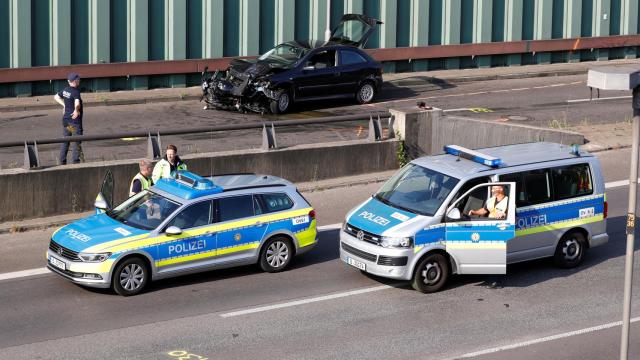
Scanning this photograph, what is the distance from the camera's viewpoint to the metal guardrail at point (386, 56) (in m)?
Result: 28.3

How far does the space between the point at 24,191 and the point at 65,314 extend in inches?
184

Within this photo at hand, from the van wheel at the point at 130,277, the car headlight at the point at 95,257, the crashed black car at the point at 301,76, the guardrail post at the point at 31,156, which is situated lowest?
the van wheel at the point at 130,277

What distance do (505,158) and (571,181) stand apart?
3.54 ft

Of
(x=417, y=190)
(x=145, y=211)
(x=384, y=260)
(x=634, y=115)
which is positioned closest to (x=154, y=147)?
(x=145, y=211)

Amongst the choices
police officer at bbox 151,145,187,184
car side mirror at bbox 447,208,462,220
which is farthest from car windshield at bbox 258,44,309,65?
car side mirror at bbox 447,208,462,220

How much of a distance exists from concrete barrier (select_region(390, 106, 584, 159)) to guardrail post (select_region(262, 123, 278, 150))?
2.90 m

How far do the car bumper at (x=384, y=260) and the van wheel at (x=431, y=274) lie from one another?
0.20 meters

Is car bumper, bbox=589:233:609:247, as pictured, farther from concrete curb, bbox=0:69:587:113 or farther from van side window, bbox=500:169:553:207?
concrete curb, bbox=0:69:587:113

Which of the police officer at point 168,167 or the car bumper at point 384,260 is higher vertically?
the police officer at point 168,167

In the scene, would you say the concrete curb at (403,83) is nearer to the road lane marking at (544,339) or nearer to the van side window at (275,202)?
the van side window at (275,202)

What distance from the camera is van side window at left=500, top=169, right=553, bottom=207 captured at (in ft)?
53.1

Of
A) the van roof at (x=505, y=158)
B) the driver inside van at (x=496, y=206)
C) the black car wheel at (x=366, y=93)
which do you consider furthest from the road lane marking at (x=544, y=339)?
the black car wheel at (x=366, y=93)

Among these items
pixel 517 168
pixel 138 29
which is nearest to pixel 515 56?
pixel 138 29

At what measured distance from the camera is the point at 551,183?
1647 cm
